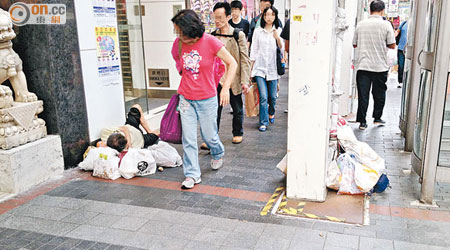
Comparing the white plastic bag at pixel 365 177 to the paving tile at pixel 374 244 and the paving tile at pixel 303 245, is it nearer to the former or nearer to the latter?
the paving tile at pixel 374 244

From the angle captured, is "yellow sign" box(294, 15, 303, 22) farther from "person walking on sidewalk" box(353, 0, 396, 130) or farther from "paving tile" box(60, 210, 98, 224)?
"person walking on sidewalk" box(353, 0, 396, 130)

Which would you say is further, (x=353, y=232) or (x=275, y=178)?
(x=275, y=178)

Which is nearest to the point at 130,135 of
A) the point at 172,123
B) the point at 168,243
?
the point at 172,123

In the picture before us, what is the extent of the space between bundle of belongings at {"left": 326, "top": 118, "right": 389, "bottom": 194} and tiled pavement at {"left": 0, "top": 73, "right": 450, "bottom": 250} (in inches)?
6.1

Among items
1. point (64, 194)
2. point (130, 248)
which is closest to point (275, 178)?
point (130, 248)

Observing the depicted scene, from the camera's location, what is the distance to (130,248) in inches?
123

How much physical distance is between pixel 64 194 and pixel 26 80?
4.60 feet

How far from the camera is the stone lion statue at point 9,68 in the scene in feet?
13.3

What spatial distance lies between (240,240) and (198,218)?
0.53 m

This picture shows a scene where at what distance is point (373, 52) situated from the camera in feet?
20.2

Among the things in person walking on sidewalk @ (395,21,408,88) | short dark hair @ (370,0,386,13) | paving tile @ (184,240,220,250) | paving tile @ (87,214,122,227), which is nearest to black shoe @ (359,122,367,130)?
short dark hair @ (370,0,386,13)

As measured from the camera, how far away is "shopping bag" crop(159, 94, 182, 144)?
4.57 m

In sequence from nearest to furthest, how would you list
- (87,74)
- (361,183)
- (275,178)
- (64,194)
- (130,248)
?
(130,248)
(361,183)
(64,194)
(275,178)
(87,74)

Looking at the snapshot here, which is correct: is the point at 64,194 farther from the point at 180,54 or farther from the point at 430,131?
the point at 430,131
